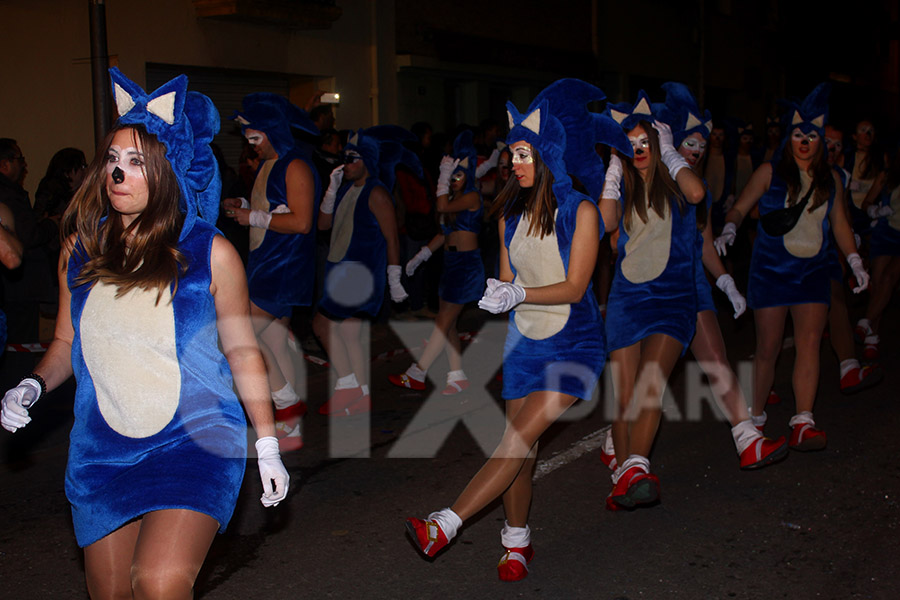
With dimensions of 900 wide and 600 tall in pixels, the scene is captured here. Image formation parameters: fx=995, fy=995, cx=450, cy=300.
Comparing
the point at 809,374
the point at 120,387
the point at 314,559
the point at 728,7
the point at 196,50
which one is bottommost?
the point at 314,559

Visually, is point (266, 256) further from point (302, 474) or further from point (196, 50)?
point (196, 50)

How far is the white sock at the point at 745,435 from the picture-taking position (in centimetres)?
525

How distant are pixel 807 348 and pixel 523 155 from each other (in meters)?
2.67

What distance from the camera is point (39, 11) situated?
10.8 m

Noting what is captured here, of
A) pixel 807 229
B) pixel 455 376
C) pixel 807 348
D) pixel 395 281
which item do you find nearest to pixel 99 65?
pixel 395 281

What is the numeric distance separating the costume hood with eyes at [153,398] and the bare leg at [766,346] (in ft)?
13.0

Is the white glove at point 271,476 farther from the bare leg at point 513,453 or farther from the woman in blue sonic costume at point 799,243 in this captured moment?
the woman in blue sonic costume at point 799,243

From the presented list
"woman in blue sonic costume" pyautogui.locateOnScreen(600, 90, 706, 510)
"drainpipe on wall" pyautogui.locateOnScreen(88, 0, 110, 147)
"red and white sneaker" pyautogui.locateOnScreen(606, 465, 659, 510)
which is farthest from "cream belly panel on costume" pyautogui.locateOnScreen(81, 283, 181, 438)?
"drainpipe on wall" pyautogui.locateOnScreen(88, 0, 110, 147)

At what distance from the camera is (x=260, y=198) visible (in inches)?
252

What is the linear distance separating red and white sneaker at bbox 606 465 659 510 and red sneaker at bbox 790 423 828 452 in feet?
5.19

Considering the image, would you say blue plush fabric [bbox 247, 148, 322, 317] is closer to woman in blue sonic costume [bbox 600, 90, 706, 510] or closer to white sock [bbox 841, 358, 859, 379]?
woman in blue sonic costume [bbox 600, 90, 706, 510]

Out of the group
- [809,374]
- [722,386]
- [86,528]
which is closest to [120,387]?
[86,528]

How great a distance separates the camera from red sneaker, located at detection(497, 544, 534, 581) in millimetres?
4262

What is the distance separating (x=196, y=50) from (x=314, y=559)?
360 inches
